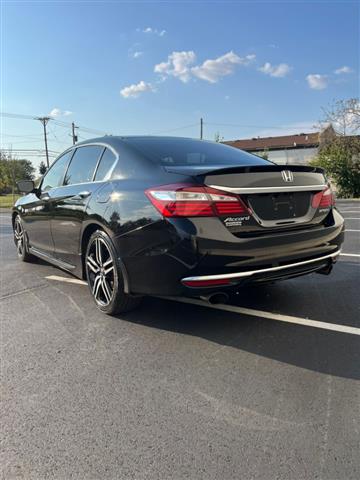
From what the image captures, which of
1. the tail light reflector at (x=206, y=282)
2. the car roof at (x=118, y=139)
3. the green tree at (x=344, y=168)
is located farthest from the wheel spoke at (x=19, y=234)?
the green tree at (x=344, y=168)

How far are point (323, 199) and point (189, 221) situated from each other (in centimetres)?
133

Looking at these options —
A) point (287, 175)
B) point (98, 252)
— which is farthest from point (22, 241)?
point (287, 175)

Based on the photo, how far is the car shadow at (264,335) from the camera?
265 cm

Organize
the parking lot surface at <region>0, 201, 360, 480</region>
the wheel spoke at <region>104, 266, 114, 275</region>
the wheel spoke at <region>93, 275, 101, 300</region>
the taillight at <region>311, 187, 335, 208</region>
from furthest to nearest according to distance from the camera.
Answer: the wheel spoke at <region>93, 275, 101, 300</region> → the wheel spoke at <region>104, 266, 114, 275</region> → the taillight at <region>311, 187, 335, 208</region> → the parking lot surface at <region>0, 201, 360, 480</region>

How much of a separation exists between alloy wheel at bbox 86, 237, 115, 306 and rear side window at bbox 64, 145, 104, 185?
74 cm

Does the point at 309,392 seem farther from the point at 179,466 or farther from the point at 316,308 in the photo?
the point at 316,308

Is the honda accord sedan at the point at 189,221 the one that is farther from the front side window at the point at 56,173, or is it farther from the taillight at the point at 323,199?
the front side window at the point at 56,173

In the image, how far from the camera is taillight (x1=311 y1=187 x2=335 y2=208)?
3.28m

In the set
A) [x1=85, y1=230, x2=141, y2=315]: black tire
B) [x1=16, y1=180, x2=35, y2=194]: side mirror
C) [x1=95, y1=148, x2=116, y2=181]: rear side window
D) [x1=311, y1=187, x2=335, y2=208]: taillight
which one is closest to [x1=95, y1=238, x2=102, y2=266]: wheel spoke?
[x1=85, y1=230, x2=141, y2=315]: black tire

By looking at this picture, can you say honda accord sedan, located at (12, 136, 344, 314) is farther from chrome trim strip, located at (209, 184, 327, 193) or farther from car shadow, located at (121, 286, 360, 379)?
car shadow, located at (121, 286, 360, 379)

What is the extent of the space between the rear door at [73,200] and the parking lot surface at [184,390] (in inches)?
25.8

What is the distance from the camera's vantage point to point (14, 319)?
3.64 meters

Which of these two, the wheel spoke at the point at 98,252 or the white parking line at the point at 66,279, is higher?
the wheel spoke at the point at 98,252

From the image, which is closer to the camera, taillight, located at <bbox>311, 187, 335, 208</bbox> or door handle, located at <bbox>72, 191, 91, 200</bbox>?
taillight, located at <bbox>311, 187, 335, 208</bbox>
